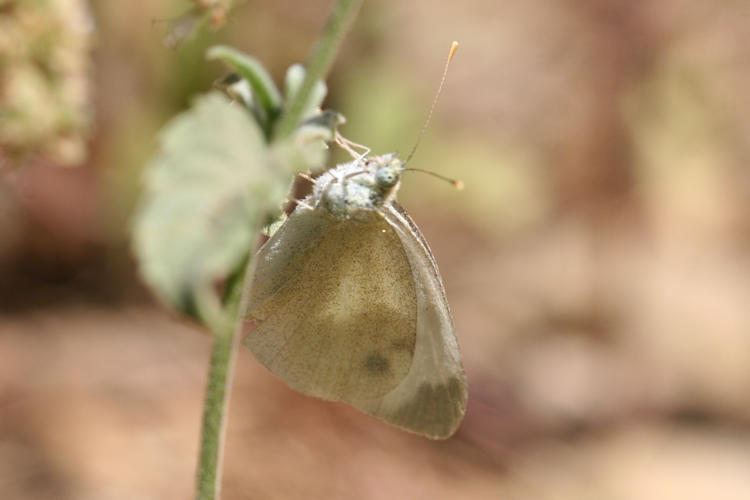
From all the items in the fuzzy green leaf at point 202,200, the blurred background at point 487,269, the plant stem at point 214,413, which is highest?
the blurred background at point 487,269

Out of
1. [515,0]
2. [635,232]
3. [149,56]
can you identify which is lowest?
[149,56]

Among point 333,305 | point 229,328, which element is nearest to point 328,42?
point 229,328

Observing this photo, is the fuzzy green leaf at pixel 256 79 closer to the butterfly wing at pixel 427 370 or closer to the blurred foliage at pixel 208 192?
the blurred foliage at pixel 208 192

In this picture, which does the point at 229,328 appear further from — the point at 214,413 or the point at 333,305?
the point at 333,305

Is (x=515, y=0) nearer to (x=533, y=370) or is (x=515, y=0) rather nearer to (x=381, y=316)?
(x=533, y=370)

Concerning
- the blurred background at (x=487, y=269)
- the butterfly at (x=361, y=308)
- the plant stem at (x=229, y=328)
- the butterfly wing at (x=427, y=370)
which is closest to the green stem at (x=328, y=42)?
the plant stem at (x=229, y=328)

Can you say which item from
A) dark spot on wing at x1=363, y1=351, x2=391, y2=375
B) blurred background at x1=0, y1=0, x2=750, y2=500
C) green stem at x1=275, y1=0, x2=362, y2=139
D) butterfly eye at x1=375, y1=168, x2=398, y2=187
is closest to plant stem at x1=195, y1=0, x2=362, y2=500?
green stem at x1=275, y1=0, x2=362, y2=139

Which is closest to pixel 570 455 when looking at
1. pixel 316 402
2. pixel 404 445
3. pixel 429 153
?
pixel 404 445
